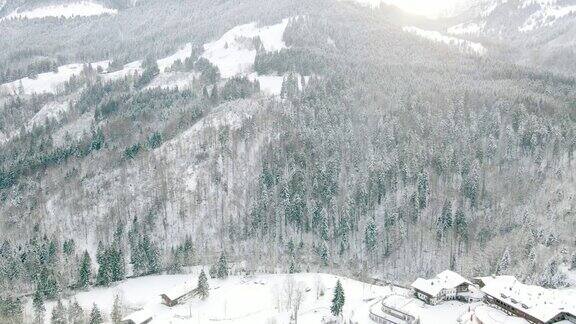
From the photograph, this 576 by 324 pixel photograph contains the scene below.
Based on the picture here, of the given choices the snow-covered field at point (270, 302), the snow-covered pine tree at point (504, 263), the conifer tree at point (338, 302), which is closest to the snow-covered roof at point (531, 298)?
the snow-covered field at point (270, 302)

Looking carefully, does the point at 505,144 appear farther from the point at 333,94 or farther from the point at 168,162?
the point at 168,162

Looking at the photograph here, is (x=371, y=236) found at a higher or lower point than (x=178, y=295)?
lower

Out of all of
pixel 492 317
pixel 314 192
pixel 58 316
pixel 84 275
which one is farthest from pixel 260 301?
pixel 314 192

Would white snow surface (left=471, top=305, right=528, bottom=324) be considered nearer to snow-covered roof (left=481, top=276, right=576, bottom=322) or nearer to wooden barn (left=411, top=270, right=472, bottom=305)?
snow-covered roof (left=481, top=276, right=576, bottom=322)

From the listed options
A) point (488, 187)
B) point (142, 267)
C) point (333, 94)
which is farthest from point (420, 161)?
point (142, 267)

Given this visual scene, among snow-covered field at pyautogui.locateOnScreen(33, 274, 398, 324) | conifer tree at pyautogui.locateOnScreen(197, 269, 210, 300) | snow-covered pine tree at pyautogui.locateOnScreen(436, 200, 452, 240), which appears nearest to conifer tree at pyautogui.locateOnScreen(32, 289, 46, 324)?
snow-covered field at pyautogui.locateOnScreen(33, 274, 398, 324)

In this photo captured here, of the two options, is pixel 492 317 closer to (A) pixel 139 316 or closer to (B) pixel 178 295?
(B) pixel 178 295
